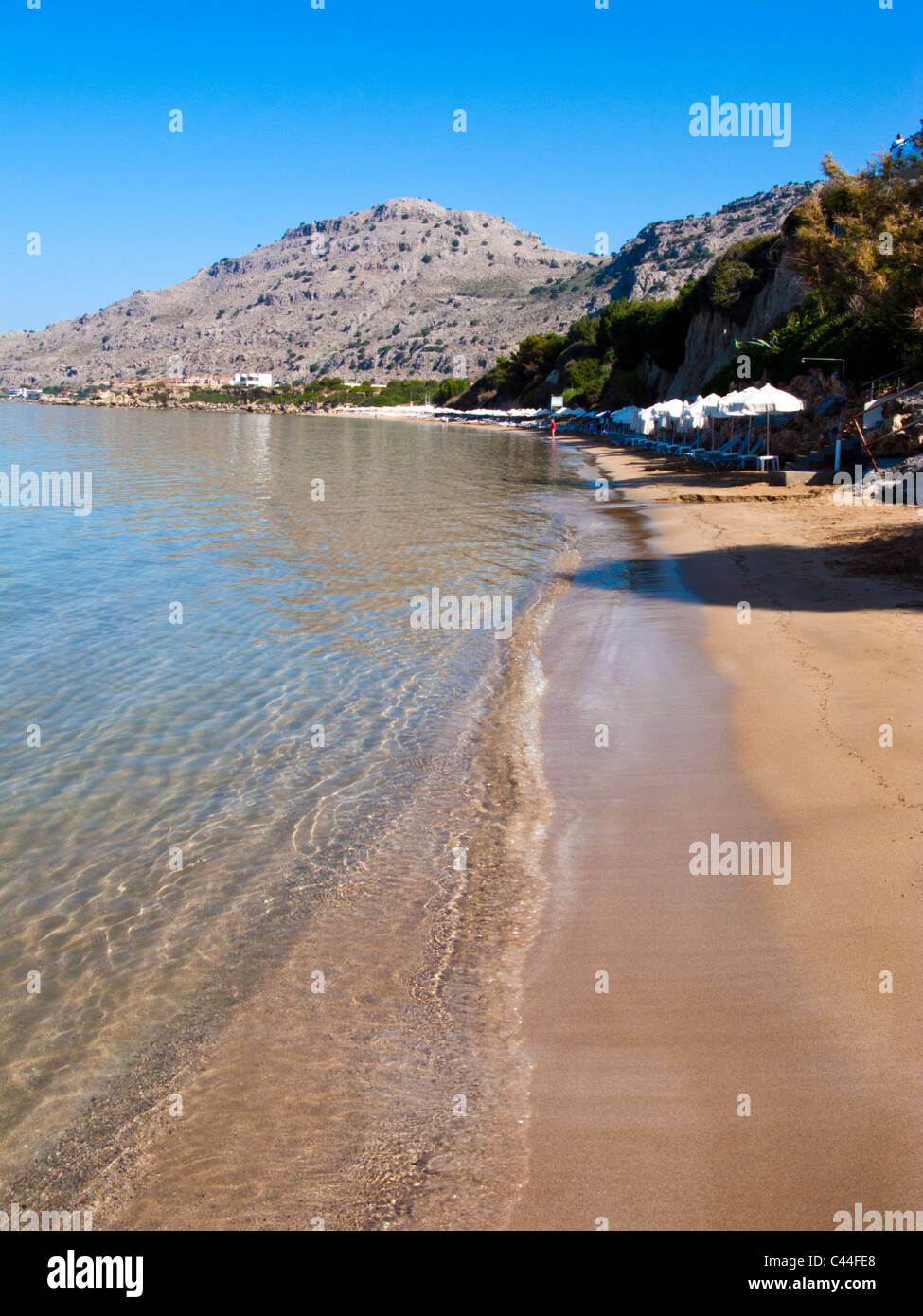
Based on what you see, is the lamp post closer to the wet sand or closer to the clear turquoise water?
the clear turquoise water

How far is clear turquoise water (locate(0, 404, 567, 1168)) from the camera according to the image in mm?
4980

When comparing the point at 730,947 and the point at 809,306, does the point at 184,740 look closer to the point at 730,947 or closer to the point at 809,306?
the point at 730,947

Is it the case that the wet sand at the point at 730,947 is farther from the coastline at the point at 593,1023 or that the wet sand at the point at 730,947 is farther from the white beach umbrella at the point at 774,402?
the white beach umbrella at the point at 774,402

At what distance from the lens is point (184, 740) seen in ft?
27.4

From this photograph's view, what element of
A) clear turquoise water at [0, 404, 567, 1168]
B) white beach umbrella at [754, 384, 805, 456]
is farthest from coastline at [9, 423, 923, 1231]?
white beach umbrella at [754, 384, 805, 456]

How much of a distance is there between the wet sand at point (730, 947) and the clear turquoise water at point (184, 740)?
5.61 feet

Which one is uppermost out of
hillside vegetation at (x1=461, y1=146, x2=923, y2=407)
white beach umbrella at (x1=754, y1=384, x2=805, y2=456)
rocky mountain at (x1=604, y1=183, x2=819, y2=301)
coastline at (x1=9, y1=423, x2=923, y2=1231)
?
rocky mountain at (x1=604, y1=183, x2=819, y2=301)

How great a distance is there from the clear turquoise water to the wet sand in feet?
5.61

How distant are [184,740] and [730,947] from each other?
17.2 feet

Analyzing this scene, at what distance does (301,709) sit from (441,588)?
664 cm

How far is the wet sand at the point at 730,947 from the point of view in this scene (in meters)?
3.37

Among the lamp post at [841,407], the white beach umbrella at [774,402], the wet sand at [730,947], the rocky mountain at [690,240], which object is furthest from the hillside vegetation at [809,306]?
the rocky mountain at [690,240]

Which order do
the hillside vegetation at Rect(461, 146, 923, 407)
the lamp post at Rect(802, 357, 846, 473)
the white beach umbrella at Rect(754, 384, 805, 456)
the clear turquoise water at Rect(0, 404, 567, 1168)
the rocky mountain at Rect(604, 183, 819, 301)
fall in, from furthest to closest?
1. the rocky mountain at Rect(604, 183, 819, 301)
2. the white beach umbrella at Rect(754, 384, 805, 456)
3. the lamp post at Rect(802, 357, 846, 473)
4. the hillside vegetation at Rect(461, 146, 923, 407)
5. the clear turquoise water at Rect(0, 404, 567, 1168)
